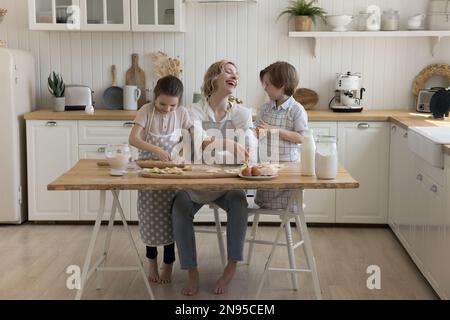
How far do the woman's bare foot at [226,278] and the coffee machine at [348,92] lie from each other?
6.62ft

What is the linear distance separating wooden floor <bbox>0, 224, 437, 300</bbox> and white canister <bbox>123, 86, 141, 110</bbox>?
97 centimetres

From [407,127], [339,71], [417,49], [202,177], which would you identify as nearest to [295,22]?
[339,71]

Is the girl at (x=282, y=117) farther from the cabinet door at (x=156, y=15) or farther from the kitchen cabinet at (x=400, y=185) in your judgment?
the cabinet door at (x=156, y=15)

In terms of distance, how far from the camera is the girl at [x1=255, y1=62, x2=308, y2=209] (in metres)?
3.91

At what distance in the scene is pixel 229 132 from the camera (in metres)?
3.92

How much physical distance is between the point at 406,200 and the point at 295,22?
1.68 m

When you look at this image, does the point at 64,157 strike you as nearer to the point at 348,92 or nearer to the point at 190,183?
the point at 348,92

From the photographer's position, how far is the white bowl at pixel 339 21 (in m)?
5.51

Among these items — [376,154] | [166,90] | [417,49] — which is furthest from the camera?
[417,49]

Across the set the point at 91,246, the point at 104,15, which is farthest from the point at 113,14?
the point at 91,246

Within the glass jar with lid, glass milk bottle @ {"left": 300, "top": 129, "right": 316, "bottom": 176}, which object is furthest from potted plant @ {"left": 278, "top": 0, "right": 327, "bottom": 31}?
glass milk bottle @ {"left": 300, "top": 129, "right": 316, "bottom": 176}

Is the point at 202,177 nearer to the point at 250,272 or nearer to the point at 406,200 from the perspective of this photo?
the point at 250,272

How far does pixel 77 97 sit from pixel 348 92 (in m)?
2.08

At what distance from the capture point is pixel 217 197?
395cm
